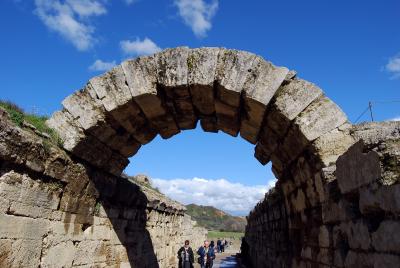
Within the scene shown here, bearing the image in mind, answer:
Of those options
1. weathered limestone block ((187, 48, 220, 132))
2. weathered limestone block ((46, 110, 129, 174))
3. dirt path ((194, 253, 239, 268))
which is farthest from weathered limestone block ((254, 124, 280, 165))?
dirt path ((194, 253, 239, 268))

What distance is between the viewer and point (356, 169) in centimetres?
347

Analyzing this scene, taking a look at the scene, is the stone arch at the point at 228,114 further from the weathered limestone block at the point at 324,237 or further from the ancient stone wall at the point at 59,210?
the ancient stone wall at the point at 59,210

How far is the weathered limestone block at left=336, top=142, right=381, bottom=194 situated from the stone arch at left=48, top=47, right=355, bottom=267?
592mm

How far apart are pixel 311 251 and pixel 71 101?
4.15 metres

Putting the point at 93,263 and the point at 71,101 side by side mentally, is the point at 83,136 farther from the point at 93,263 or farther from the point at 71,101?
the point at 93,263

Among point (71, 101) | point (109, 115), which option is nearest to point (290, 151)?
point (109, 115)

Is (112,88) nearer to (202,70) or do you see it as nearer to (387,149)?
(202,70)

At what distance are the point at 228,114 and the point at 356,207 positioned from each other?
3.02 meters

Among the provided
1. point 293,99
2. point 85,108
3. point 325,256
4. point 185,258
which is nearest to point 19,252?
point 85,108

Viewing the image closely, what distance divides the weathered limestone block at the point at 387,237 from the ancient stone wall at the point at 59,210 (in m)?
3.97

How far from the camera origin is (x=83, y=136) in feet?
19.5

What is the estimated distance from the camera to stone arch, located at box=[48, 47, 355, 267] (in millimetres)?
5129

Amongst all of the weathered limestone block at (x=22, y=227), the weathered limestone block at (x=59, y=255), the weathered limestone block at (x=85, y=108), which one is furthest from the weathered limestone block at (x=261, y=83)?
the weathered limestone block at (x=59, y=255)

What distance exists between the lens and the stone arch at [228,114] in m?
5.13
